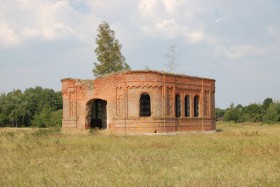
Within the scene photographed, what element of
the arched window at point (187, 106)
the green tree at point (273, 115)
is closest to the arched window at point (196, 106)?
the arched window at point (187, 106)

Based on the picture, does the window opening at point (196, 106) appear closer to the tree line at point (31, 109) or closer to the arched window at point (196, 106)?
the arched window at point (196, 106)

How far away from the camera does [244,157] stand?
12.5 m

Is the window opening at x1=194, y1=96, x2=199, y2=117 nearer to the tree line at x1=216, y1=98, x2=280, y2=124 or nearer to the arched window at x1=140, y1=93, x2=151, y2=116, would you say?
the arched window at x1=140, y1=93, x2=151, y2=116

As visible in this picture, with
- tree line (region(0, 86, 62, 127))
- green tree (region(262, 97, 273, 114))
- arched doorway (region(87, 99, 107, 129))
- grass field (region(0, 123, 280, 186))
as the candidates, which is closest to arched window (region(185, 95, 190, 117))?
arched doorway (region(87, 99, 107, 129))

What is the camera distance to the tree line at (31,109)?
193 feet

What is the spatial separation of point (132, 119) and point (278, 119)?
4487 cm

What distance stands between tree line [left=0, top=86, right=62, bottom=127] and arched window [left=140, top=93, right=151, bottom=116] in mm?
31137

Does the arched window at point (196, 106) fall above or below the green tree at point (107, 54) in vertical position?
below

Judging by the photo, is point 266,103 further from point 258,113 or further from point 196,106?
point 196,106

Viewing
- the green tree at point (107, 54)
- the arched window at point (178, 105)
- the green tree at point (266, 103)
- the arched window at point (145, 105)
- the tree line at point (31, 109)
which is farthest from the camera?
the green tree at point (266, 103)

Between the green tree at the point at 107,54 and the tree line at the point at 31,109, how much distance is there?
1653 centimetres

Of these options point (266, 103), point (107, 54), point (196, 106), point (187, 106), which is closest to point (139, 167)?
point (187, 106)

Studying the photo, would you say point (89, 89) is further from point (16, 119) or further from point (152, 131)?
point (16, 119)

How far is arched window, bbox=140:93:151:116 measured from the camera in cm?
2672
